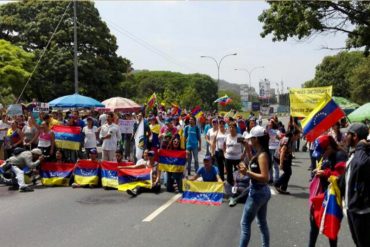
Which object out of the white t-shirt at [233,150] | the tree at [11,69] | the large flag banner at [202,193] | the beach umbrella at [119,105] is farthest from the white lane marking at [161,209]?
the tree at [11,69]

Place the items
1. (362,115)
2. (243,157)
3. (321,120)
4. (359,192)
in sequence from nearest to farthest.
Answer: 1. (359,192)
2. (321,120)
3. (243,157)
4. (362,115)

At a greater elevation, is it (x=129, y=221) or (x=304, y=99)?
(x=304, y=99)

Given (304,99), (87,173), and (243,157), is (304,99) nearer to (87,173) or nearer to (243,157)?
(243,157)

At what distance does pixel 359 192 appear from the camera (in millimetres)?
4254

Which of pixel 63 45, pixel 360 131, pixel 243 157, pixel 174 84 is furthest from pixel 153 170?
pixel 174 84

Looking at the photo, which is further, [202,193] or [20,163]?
[20,163]

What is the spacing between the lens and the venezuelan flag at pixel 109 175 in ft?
35.0

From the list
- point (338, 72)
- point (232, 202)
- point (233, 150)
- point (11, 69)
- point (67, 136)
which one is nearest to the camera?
point (232, 202)

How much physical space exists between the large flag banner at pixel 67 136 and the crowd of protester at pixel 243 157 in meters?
0.24

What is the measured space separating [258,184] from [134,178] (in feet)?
19.0

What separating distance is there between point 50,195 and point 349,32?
13.5 meters

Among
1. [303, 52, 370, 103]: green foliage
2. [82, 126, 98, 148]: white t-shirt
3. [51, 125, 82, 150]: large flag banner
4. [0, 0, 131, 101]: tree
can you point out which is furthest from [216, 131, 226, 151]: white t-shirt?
[303, 52, 370, 103]: green foliage

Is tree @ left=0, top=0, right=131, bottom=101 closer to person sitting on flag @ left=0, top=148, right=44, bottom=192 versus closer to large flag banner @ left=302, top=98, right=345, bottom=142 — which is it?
person sitting on flag @ left=0, top=148, right=44, bottom=192

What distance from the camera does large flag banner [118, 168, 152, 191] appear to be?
10.3m
